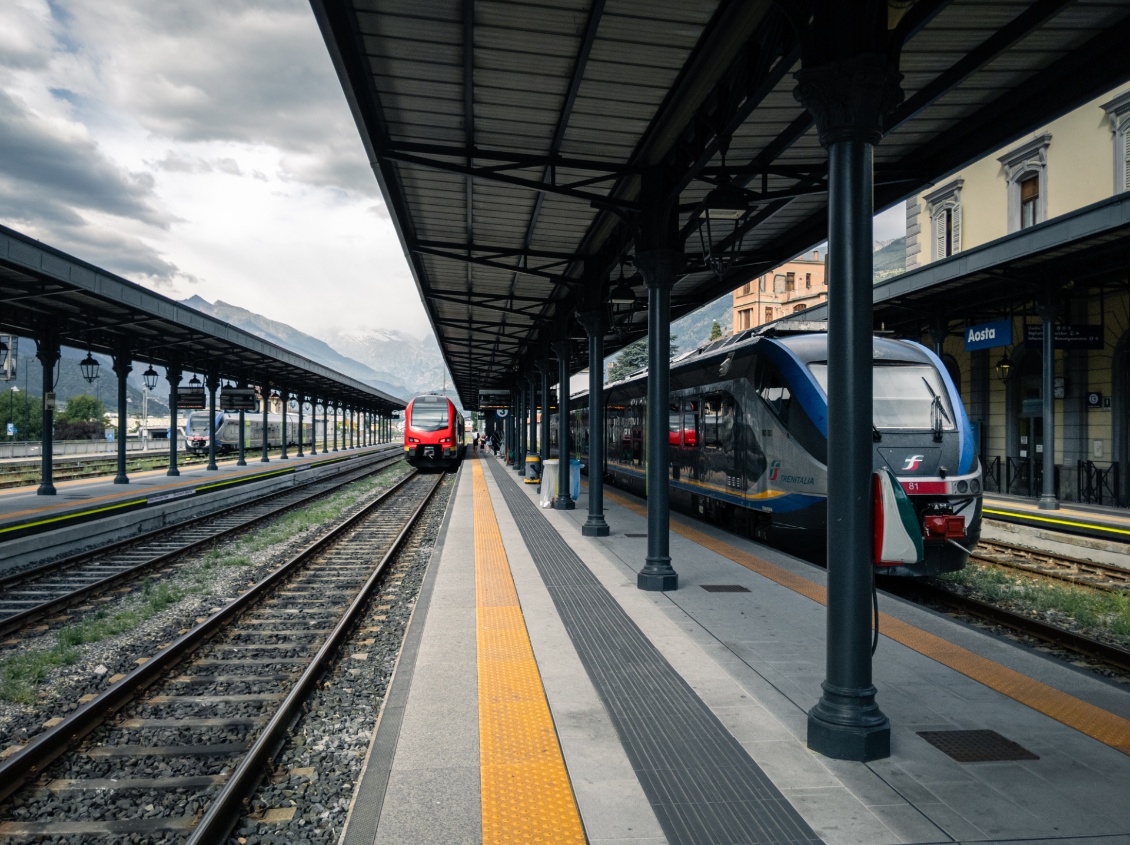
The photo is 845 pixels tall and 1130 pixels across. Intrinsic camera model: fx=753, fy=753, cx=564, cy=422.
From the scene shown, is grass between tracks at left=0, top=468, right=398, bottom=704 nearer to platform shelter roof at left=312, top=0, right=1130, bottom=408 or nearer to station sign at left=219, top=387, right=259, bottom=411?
platform shelter roof at left=312, top=0, right=1130, bottom=408

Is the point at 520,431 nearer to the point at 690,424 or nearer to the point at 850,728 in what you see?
the point at 690,424

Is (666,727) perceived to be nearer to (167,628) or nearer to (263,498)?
(167,628)

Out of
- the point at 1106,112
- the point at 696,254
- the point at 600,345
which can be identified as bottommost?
the point at 600,345

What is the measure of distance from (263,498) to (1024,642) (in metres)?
19.2

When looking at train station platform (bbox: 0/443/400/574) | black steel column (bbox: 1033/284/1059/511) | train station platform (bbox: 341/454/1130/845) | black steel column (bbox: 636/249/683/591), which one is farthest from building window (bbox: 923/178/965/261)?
train station platform (bbox: 0/443/400/574)

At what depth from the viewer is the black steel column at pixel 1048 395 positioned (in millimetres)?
16375

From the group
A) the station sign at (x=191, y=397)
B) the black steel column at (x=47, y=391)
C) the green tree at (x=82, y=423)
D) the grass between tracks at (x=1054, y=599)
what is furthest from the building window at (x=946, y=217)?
the green tree at (x=82, y=423)

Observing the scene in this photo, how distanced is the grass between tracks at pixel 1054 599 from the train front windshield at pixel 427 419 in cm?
2410

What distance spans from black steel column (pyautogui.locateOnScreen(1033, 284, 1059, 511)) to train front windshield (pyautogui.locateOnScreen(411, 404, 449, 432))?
849 inches

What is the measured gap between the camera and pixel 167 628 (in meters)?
7.50

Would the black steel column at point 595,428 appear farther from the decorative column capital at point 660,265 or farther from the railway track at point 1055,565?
the railway track at point 1055,565

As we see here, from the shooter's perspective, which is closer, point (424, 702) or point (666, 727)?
point (666, 727)

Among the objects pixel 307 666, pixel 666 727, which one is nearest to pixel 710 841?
pixel 666 727

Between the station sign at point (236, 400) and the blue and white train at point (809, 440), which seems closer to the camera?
the blue and white train at point (809, 440)
